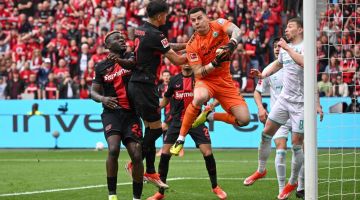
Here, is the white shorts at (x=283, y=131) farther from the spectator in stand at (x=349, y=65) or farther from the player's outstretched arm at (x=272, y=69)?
the spectator in stand at (x=349, y=65)

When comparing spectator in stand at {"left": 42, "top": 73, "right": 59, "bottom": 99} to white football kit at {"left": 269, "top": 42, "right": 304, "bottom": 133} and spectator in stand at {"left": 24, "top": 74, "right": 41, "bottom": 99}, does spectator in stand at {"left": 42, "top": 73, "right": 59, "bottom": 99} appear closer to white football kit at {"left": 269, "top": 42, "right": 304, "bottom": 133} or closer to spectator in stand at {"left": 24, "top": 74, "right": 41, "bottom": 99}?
spectator in stand at {"left": 24, "top": 74, "right": 41, "bottom": 99}

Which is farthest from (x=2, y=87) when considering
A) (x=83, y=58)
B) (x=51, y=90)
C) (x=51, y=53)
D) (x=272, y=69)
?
(x=272, y=69)

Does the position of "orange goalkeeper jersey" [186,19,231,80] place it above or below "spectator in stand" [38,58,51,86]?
above

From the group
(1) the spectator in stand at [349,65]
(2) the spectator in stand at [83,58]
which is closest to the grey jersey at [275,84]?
(1) the spectator in stand at [349,65]

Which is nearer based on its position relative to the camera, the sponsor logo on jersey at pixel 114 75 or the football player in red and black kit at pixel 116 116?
the football player in red and black kit at pixel 116 116

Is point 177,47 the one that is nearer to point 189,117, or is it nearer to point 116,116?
point 189,117

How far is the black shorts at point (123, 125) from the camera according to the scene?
12508 mm

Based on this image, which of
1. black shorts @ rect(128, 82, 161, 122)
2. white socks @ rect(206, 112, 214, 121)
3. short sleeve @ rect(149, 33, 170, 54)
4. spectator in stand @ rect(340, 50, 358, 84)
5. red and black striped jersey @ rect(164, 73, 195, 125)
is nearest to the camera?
black shorts @ rect(128, 82, 161, 122)

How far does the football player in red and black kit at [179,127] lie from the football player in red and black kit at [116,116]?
4.48 feet

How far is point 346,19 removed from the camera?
1341 cm

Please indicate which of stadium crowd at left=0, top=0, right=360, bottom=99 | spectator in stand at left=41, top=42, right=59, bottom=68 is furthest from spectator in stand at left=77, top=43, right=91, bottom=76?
spectator in stand at left=41, top=42, right=59, bottom=68

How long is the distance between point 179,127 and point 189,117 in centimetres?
99

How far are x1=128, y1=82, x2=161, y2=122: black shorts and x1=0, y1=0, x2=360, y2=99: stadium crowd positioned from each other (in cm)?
1536

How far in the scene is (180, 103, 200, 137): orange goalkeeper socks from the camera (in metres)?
13.9
